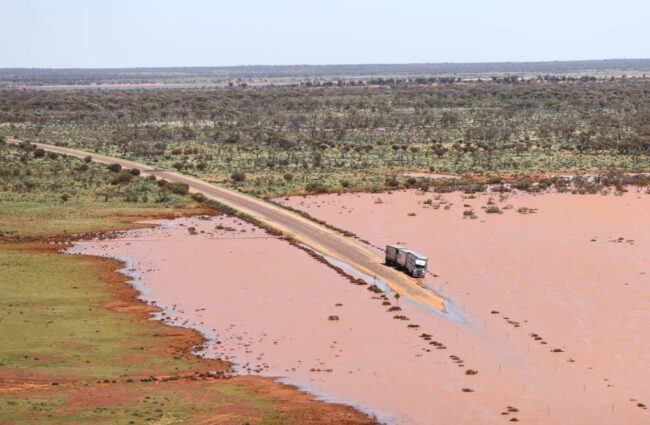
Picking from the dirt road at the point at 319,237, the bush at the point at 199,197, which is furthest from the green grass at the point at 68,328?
the bush at the point at 199,197

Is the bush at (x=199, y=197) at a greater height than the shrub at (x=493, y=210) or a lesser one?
lesser

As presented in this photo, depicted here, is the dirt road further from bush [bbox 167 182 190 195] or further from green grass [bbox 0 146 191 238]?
green grass [bbox 0 146 191 238]

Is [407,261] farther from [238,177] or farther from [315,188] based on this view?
[238,177]

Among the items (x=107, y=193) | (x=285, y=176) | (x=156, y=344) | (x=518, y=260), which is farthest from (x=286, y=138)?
(x=156, y=344)

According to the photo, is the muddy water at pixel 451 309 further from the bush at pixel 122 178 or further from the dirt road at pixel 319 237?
the bush at pixel 122 178

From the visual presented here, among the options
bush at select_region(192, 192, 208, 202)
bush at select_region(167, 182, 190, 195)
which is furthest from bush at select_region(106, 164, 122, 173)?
bush at select_region(192, 192, 208, 202)

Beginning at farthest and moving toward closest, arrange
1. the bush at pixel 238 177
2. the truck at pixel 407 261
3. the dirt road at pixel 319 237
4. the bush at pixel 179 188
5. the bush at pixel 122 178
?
the bush at pixel 238 177 < the bush at pixel 122 178 < the bush at pixel 179 188 < the truck at pixel 407 261 < the dirt road at pixel 319 237

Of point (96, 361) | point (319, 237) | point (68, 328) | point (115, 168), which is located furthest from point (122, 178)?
point (96, 361)
